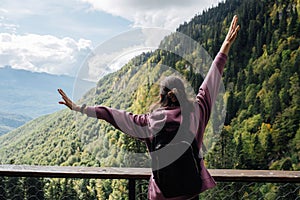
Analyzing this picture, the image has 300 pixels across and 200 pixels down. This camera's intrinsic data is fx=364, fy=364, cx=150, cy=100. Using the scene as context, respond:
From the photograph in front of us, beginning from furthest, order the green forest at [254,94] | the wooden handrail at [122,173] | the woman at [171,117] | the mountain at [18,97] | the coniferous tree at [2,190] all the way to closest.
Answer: the mountain at [18,97] < the green forest at [254,94] < the coniferous tree at [2,190] < the wooden handrail at [122,173] < the woman at [171,117]

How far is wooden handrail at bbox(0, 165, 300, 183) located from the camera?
1.64 meters

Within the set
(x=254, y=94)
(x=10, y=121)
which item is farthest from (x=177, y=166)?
(x=10, y=121)

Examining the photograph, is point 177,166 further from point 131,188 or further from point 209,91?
point 131,188

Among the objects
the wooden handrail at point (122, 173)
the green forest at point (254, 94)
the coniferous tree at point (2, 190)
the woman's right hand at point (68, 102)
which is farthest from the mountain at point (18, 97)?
the woman's right hand at point (68, 102)

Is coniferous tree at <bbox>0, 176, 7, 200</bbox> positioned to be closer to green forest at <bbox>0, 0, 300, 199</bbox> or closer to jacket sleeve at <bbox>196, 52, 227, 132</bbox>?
jacket sleeve at <bbox>196, 52, 227, 132</bbox>

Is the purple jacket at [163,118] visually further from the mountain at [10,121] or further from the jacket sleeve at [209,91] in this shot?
the mountain at [10,121]

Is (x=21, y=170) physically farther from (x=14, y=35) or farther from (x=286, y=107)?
(x=14, y=35)

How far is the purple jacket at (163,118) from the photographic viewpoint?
1.30 meters

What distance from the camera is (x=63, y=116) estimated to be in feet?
33.9

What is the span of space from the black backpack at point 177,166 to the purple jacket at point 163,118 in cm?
3

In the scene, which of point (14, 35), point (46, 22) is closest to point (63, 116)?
point (46, 22)

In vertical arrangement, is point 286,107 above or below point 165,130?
below

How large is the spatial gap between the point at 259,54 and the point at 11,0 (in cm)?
3571

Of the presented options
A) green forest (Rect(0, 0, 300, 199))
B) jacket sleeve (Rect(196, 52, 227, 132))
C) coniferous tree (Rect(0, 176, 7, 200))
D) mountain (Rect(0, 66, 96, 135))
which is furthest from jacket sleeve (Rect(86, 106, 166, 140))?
mountain (Rect(0, 66, 96, 135))
